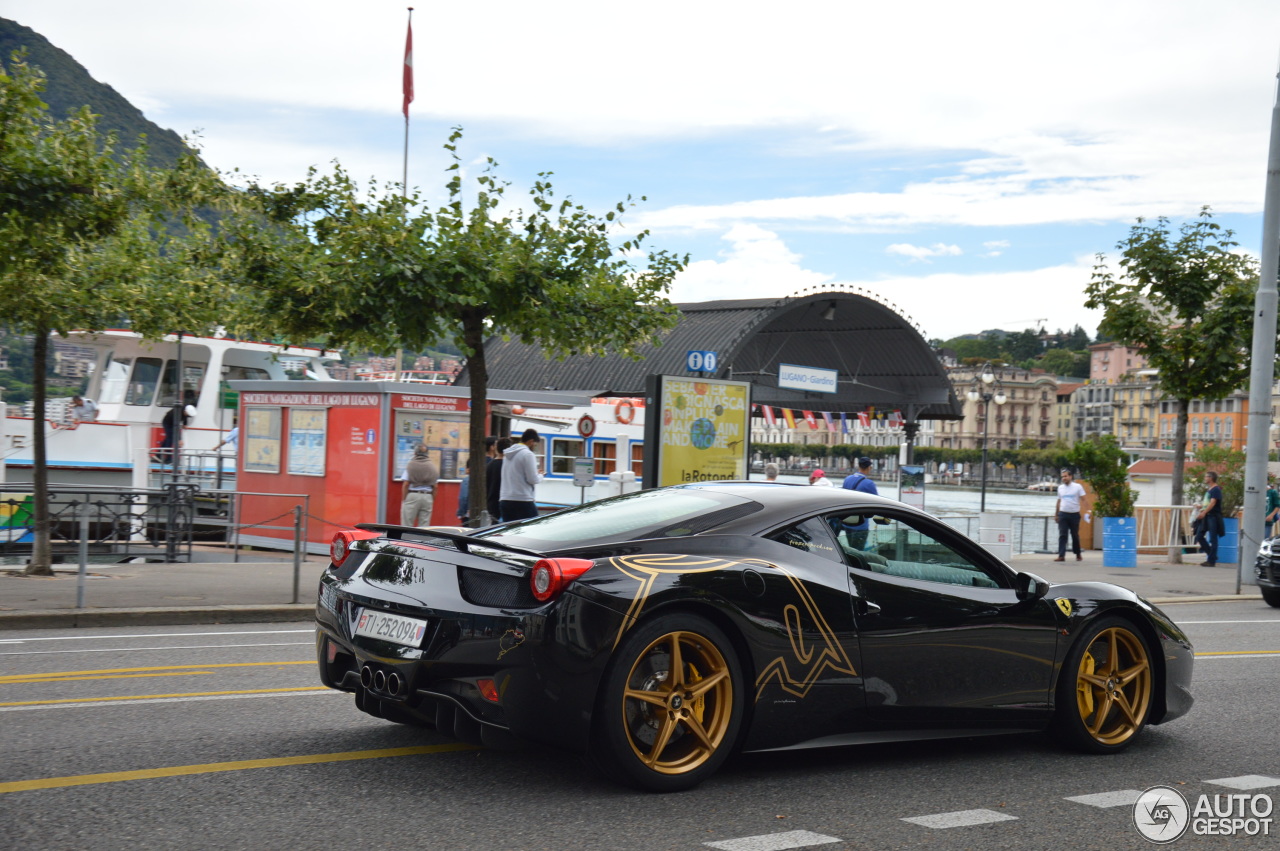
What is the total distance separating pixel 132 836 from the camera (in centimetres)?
444

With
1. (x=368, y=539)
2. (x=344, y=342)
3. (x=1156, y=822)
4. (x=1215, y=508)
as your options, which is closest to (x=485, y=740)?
(x=368, y=539)

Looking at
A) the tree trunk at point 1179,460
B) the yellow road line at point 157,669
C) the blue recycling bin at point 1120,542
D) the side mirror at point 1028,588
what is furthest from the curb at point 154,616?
the tree trunk at point 1179,460

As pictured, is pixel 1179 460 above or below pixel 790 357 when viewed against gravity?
below

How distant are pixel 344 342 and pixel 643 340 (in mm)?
3936

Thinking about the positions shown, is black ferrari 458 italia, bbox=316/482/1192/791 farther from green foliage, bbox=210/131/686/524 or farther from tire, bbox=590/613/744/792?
green foliage, bbox=210/131/686/524

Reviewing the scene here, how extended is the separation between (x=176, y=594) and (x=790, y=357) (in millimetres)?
41017

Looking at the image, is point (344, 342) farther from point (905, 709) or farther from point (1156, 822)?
point (1156, 822)

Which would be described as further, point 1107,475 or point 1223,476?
point 1223,476

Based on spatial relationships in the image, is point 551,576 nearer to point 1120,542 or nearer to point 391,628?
point 391,628

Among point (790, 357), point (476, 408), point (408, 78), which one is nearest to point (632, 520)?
point (476, 408)

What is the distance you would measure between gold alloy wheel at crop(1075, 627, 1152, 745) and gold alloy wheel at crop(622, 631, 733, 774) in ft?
7.24

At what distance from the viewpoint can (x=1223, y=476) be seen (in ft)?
135

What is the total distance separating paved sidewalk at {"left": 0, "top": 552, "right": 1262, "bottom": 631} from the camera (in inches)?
462

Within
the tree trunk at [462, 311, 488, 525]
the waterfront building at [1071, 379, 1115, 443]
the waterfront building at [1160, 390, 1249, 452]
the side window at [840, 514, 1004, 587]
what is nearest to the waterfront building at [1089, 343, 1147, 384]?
the waterfront building at [1071, 379, 1115, 443]
